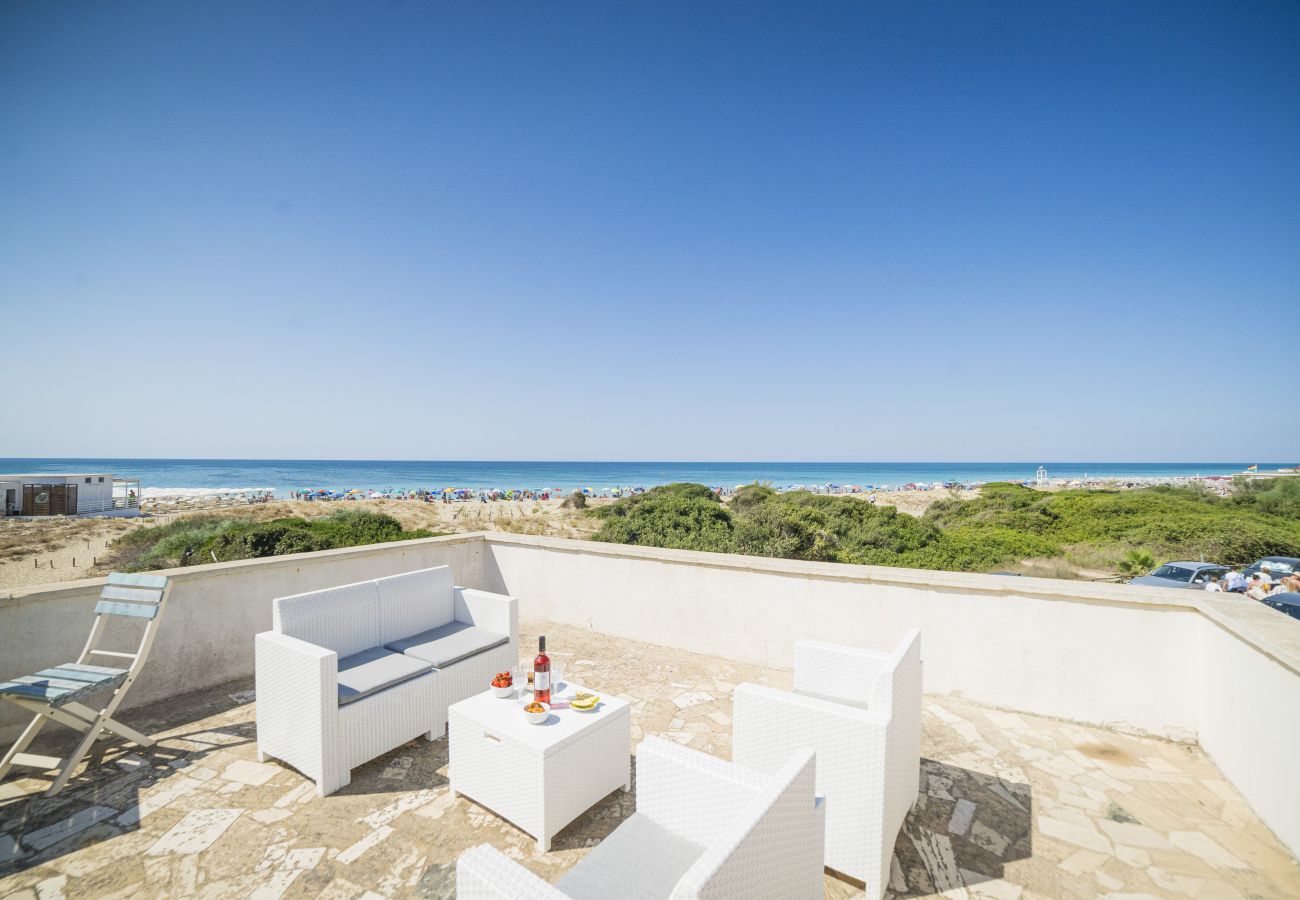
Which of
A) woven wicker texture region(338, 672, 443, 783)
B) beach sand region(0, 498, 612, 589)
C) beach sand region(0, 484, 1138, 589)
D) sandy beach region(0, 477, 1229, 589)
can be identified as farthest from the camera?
beach sand region(0, 498, 612, 589)

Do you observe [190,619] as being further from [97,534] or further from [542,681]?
[97,534]

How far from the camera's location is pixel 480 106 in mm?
6184

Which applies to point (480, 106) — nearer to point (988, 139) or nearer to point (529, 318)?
point (988, 139)

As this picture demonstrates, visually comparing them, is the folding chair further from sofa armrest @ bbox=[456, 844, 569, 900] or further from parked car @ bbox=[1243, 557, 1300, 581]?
parked car @ bbox=[1243, 557, 1300, 581]

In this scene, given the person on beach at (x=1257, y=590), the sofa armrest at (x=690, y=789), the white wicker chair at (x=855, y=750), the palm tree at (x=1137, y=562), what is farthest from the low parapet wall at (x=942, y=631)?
the palm tree at (x=1137, y=562)

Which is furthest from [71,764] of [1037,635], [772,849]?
[1037,635]

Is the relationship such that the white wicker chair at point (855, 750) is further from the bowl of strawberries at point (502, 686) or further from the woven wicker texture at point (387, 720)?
the woven wicker texture at point (387, 720)

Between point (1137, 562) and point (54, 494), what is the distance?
34.2 m

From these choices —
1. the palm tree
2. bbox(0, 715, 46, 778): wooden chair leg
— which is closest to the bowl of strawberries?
bbox(0, 715, 46, 778): wooden chair leg

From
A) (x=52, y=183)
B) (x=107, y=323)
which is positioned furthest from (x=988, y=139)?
(x=107, y=323)

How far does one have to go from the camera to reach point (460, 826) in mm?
2117

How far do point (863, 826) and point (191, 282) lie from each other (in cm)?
1086

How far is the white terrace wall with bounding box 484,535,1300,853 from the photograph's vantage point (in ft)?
7.63

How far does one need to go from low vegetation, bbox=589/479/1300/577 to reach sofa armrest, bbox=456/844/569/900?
6.84 metres
